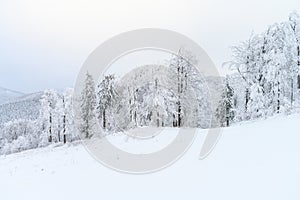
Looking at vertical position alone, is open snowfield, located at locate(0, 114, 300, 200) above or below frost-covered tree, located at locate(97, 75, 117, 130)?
below

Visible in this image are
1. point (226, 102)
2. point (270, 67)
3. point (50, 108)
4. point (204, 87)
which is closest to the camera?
point (270, 67)

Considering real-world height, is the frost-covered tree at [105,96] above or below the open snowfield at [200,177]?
above

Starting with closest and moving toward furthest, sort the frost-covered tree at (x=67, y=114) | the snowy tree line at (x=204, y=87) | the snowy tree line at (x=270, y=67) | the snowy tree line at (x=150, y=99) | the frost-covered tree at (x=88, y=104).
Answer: the snowy tree line at (x=270, y=67) < the snowy tree line at (x=204, y=87) < the snowy tree line at (x=150, y=99) < the frost-covered tree at (x=88, y=104) < the frost-covered tree at (x=67, y=114)

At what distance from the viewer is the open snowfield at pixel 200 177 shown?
287 inches

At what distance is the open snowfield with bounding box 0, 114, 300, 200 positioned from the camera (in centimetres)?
728

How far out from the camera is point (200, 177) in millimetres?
8578

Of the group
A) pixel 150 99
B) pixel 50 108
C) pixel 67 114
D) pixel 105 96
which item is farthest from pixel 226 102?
pixel 50 108

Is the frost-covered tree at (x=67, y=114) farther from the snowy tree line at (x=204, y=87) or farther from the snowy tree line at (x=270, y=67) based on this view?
the snowy tree line at (x=270, y=67)

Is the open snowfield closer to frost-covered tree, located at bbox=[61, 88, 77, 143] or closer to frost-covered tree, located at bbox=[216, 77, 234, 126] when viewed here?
frost-covered tree, located at bbox=[216, 77, 234, 126]

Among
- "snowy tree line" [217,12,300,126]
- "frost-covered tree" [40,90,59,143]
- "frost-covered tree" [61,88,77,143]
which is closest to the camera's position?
"snowy tree line" [217,12,300,126]

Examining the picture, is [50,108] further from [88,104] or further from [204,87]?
[204,87]

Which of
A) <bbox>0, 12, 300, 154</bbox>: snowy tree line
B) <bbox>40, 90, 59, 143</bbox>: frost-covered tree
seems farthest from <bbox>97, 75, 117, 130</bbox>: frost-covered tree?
<bbox>40, 90, 59, 143</bbox>: frost-covered tree

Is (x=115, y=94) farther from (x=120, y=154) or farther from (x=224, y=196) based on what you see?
(x=224, y=196)

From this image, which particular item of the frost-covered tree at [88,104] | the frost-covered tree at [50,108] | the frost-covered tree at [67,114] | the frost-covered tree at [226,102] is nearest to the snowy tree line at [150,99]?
the frost-covered tree at [88,104]
